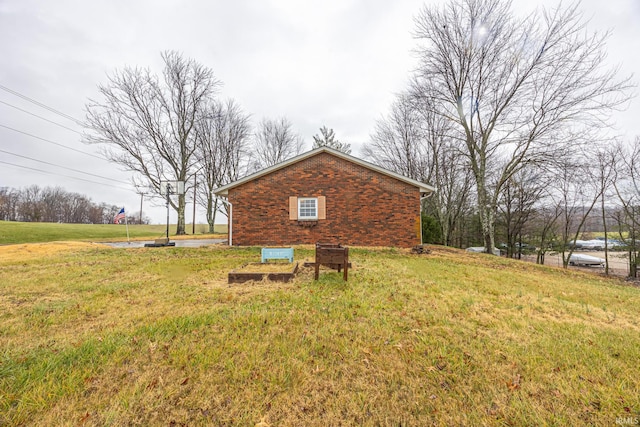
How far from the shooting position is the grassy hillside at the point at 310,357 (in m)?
1.93

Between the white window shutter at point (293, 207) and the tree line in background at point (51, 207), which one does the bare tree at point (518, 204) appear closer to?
the white window shutter at point (293, 207)

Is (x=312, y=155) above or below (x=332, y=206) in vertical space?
above

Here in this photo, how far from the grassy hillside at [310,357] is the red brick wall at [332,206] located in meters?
6.99

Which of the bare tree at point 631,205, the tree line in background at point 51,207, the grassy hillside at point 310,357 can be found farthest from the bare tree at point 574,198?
the tree line in background at point 51,207

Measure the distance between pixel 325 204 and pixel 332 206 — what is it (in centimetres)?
35

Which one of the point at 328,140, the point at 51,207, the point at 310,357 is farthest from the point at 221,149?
the point at 51,207

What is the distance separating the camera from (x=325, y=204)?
1207 centimetres

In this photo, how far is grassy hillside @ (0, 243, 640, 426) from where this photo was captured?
1.93m

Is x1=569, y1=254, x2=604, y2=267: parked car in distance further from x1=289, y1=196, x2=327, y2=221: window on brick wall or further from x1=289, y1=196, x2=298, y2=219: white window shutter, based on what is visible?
x1=289, y1=196, x2=298, y2=219: white window shutter

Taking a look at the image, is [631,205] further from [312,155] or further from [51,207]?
[51,207]

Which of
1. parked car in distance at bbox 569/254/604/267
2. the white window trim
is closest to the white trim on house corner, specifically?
the white window trim

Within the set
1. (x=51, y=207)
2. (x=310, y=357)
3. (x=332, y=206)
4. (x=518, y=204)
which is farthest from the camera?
(x=51, y=207)

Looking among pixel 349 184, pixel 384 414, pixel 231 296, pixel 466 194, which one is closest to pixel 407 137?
pixel 466 194

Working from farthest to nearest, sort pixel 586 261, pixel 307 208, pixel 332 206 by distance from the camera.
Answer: pixel 586 261, pixel 307 208, pixel 332 206
